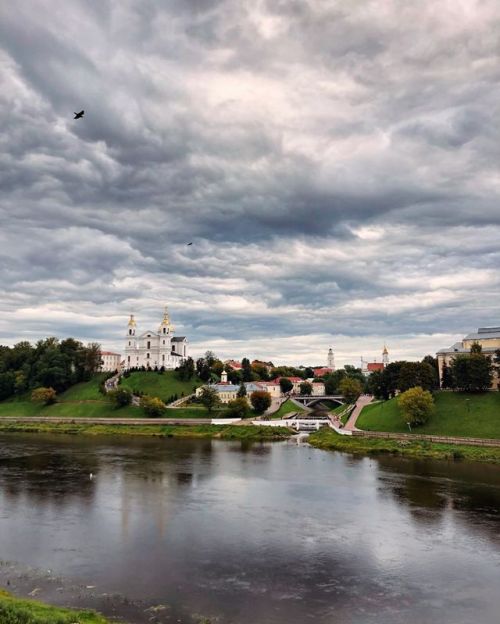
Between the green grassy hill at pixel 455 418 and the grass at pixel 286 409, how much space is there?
19454mm

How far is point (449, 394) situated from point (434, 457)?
22038 millimetres

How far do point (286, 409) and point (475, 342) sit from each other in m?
36.9

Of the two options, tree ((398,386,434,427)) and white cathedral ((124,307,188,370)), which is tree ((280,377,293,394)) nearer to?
white cathedral ((124,307,188,370))

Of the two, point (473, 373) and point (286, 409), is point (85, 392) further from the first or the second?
point (473, 373)

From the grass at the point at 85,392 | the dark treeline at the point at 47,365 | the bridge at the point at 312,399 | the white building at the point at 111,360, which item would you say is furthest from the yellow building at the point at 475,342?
the white building at the point at 111,360

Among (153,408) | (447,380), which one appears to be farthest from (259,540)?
(153,408)

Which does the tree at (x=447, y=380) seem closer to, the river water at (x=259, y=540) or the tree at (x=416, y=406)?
the tree at (x=416, y=406)

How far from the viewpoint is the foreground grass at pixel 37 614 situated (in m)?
18.0

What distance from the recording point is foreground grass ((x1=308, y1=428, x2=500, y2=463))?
58875mm

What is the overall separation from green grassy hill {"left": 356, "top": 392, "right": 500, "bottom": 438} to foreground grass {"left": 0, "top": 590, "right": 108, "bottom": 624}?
55.9 meters

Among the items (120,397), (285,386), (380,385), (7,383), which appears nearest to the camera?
(380,385)

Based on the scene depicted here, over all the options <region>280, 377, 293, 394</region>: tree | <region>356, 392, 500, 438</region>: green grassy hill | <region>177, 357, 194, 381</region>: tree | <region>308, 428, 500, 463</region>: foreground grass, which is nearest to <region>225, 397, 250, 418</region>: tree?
<region>308, 428, 500, 463</region>: foreground grass

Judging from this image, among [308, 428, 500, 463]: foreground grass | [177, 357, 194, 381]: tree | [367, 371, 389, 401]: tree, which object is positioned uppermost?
[177, 357, 194, 381]: tree

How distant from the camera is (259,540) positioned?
100 ft
